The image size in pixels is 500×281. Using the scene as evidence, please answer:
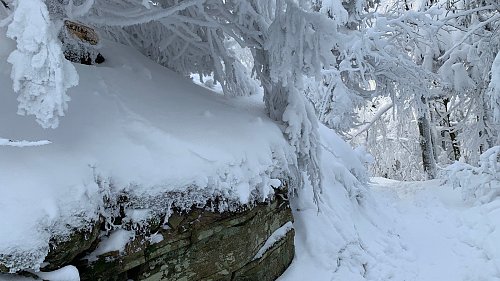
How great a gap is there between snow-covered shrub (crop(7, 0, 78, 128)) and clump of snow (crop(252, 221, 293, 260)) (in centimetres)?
256

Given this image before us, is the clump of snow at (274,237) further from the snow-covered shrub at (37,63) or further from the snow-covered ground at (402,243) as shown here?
the snow-covered shrub at (37,63)

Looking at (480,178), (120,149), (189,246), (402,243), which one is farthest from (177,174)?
(480,178)

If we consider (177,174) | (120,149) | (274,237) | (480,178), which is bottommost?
(480,178)

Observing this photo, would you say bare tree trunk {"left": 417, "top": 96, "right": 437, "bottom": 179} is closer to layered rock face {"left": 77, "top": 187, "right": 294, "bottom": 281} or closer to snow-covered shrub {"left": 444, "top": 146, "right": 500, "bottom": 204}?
snow-covered shrub {"left": 444, "top": 146, "right": 500, "bottom": 204}

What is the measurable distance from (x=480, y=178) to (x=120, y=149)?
7.48 meters

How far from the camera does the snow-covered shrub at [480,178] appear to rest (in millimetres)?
8391

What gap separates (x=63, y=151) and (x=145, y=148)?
25.8 inches

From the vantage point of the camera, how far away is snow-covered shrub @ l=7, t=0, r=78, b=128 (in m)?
2.48

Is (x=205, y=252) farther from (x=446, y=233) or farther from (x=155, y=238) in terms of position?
(x=446, y=233)

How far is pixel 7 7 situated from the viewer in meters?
3.55

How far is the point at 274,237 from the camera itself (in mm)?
4715

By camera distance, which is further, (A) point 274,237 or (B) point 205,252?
(A) point 274,237

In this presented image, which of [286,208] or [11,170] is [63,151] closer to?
[11,170]

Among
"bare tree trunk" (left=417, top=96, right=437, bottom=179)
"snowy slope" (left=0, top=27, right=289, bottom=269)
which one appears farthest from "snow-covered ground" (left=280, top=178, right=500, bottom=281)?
"bare tree trunk" (left=417, top=96, right=437, bottom=179)
